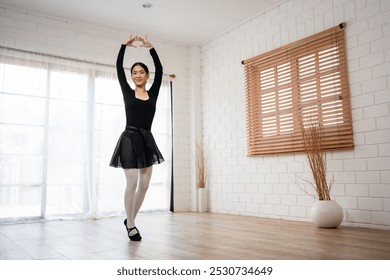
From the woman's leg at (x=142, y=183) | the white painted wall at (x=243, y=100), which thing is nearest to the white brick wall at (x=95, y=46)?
the white painted wall at (x=243, y=100)

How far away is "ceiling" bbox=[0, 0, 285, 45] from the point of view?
4621 mm

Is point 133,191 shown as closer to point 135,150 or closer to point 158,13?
point 135,150

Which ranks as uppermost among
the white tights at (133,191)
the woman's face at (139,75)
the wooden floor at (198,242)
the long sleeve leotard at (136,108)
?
the woman's face at (139,75)

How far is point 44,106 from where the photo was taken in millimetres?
4742

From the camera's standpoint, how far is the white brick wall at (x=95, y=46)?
4680mm

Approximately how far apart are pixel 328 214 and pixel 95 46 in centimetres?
388

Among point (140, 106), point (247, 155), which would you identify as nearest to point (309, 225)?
point (247, 155)

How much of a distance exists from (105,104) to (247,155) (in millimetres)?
2174

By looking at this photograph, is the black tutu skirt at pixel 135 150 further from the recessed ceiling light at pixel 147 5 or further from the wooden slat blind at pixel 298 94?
the recessed ceiling light at pixel 147 5

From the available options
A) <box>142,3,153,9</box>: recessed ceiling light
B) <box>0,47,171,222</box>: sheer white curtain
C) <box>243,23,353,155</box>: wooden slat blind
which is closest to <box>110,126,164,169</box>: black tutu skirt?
<box>243,23,353,155</box>: wooden slat blind

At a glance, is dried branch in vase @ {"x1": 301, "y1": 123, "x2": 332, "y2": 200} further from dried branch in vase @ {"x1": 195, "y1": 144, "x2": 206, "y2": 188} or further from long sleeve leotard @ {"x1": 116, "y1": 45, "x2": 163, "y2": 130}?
dried branch in vase @ {"x1": 195, "y1": 144, "x2": 206, "y2": 188}

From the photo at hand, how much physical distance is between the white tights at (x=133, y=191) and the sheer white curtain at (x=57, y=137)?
2211 millimetres

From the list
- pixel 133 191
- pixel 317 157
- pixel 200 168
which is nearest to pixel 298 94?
pixel 317 157

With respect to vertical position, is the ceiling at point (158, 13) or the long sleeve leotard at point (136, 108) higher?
the ceiling at point (158, 13)
